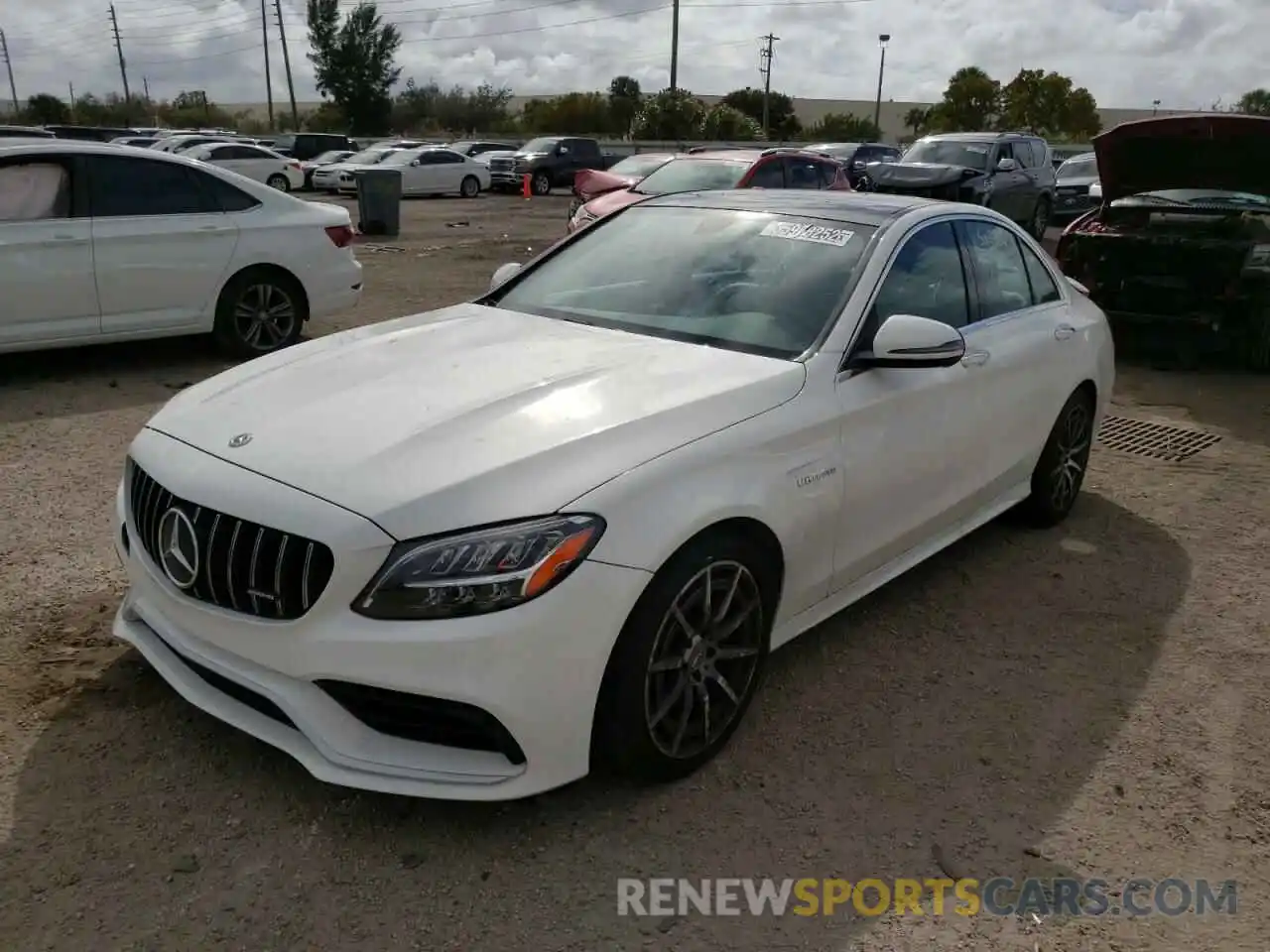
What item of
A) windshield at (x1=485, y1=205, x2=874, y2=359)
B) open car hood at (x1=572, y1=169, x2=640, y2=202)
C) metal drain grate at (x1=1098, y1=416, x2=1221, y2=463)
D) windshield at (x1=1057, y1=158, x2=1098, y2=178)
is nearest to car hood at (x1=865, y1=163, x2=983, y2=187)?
open car hood at (x1=572, y1=169, x2=640, y2=202)

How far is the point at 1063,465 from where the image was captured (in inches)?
201

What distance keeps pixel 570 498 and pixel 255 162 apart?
88.5ft

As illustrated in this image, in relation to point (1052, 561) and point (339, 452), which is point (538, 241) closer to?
point (1052, 561)

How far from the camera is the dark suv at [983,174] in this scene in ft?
49.0

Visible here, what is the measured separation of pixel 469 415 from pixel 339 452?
0.37 meters

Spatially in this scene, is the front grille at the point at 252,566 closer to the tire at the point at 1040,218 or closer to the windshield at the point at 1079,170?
the tire at the point at 1040,218

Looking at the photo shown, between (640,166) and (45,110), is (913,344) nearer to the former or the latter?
(640,166)

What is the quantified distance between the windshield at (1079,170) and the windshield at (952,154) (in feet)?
15.8

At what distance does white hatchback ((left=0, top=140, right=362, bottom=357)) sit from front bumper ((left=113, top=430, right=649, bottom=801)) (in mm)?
5028

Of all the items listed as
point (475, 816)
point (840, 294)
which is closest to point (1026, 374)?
point (840, 294)

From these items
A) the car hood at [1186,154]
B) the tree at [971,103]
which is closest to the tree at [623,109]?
the tree at [971,103]

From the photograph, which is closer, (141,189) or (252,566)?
(252,566)

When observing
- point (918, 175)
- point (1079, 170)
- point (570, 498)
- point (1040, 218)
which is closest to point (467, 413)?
point (570, 498)

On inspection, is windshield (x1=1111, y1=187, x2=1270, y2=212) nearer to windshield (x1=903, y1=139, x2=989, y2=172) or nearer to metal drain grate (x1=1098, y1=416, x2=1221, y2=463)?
metal drain grate (x1=1098, y1=416, x2=1221, y2=463)
